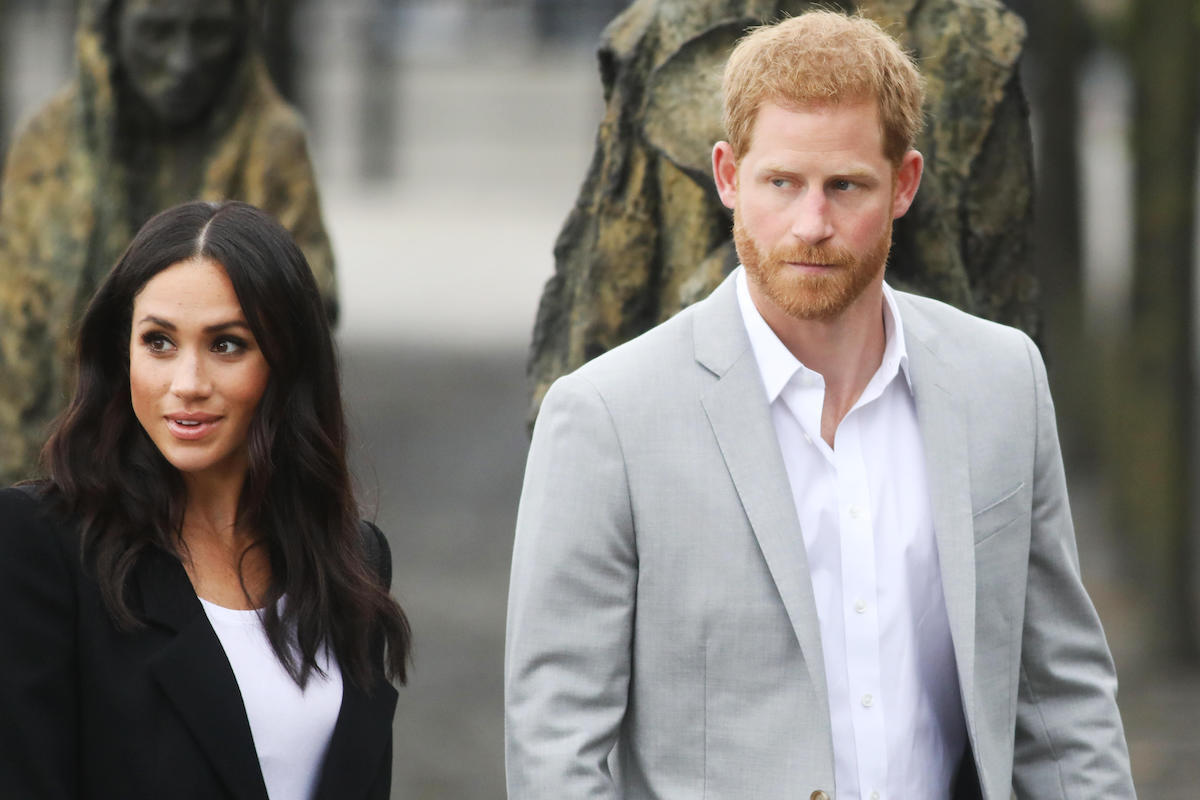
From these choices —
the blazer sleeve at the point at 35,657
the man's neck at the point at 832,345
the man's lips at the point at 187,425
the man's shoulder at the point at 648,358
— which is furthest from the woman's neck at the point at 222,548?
the man's neck at the point at 832,345

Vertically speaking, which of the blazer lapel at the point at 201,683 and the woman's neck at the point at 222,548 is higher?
the woman's neck at the point at 222,548

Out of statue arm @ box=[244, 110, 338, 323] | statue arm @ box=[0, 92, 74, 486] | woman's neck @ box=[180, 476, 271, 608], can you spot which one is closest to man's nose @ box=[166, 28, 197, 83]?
statue arm @ box=[244, 110, 338, 323]

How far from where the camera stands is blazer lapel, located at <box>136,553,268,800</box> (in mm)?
3117

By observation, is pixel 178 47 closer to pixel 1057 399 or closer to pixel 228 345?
pixel 228 345

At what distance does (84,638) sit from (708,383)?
1000mm

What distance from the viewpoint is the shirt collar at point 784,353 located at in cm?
325

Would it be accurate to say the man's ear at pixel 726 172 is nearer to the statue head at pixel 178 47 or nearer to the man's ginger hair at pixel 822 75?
the man's ginger hair at pixel 822 75

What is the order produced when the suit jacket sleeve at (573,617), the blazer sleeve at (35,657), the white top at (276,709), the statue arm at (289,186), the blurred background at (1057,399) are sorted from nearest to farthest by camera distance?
the blazer sleeve at (35,657) → the suit jacket sleeve at (573,617) → the white top at (276,709) → the statue arm at (289,186) → the blurred background at (1057,399)

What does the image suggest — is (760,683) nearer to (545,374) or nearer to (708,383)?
(708,383)

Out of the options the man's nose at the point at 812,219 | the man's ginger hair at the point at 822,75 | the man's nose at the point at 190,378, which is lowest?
the man's nose at the point at 190,378

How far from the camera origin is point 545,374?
4891 mm

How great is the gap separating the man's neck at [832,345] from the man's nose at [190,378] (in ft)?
2.81

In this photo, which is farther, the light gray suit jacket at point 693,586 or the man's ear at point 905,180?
the man's ear at point 905,180

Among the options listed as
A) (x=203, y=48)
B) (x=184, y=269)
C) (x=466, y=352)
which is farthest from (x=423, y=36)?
(x=184, y=269)
